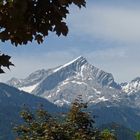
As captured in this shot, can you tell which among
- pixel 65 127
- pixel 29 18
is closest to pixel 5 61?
Result: pixel 29 18

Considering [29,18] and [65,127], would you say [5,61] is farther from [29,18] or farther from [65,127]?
[65,127]

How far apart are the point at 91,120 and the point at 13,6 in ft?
73.1

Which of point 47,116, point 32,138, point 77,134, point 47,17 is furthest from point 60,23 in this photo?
point 47,116

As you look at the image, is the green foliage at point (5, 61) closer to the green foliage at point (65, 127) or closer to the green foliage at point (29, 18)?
the green foliage at point (29, 18)

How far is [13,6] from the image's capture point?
6777 mm

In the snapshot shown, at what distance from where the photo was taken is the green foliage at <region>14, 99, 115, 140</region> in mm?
27031

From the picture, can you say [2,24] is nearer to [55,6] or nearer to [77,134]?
[55,6]

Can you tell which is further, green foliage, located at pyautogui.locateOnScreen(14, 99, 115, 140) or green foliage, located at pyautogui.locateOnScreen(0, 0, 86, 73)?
green foliage, located at pyautogui.locateOnScreen(14, 99, 115, 140)

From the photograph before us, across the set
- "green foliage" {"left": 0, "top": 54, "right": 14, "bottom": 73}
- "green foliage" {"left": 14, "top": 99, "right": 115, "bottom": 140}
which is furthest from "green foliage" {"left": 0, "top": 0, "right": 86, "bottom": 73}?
"green foliage" {"left": 14, "top": 99, "right": 115, "bottom": 140}

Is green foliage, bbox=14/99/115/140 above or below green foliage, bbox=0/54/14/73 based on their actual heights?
above

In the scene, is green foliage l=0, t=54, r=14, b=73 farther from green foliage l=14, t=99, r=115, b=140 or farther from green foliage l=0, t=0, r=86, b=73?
green foliage l=14, t=99, r=115, b=140

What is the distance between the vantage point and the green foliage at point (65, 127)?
2703cm

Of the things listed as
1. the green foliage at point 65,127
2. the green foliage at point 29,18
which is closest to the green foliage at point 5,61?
the green foliage at point 29,18

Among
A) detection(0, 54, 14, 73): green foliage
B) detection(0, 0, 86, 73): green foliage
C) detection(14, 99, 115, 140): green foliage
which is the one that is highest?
detection(14, 99, 115, 140): green foliage
